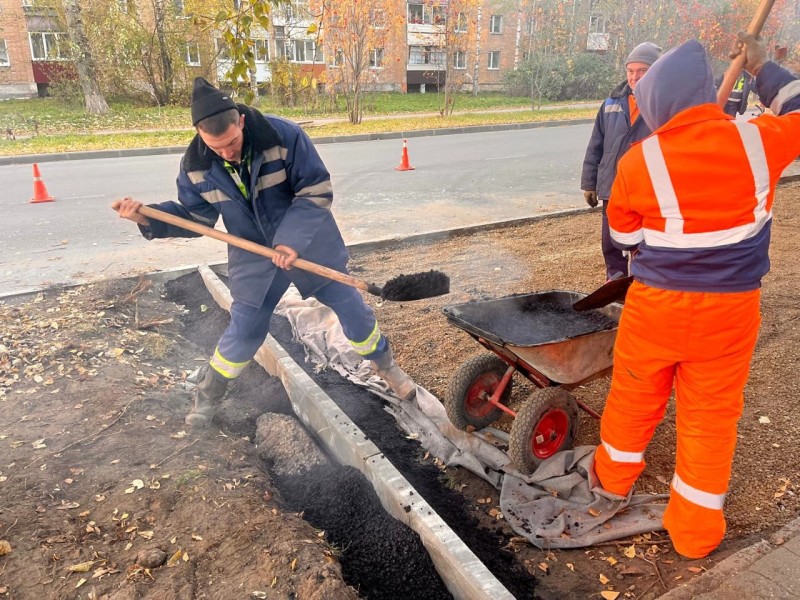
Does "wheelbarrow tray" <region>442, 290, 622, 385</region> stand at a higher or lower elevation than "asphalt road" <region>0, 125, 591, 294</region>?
higher

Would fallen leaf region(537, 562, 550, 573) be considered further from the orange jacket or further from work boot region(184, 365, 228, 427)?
work boot region(184, 365, 228, 427)

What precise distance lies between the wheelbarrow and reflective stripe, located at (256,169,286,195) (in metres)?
1.18

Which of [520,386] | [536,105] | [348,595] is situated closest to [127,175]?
[520,386]

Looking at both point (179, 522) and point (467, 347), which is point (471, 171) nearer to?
point (467, 347)

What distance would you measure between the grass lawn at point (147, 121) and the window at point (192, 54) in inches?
88.9

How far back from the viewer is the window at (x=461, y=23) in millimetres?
23330

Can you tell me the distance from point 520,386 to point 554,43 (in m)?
30.5

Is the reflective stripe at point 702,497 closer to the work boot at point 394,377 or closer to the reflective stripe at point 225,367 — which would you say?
the work boot at point 394,377

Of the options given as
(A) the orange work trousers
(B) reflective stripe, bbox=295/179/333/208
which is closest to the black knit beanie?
(B) reflective stripe, bbox=295/179/333/208

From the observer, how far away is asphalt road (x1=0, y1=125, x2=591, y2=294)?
22.4ft

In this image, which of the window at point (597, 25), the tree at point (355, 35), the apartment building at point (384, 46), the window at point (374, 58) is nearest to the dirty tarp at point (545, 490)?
the apartment building at point (384, 46)

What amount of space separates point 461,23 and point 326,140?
11405 millimetres

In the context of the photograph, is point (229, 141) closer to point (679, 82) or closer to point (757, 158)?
point (679, 82)

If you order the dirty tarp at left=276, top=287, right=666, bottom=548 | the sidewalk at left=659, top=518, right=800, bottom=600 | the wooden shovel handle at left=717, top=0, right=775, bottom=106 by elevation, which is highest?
the wooden shovel handle at left=717, top=0, right=775, bottom=106
